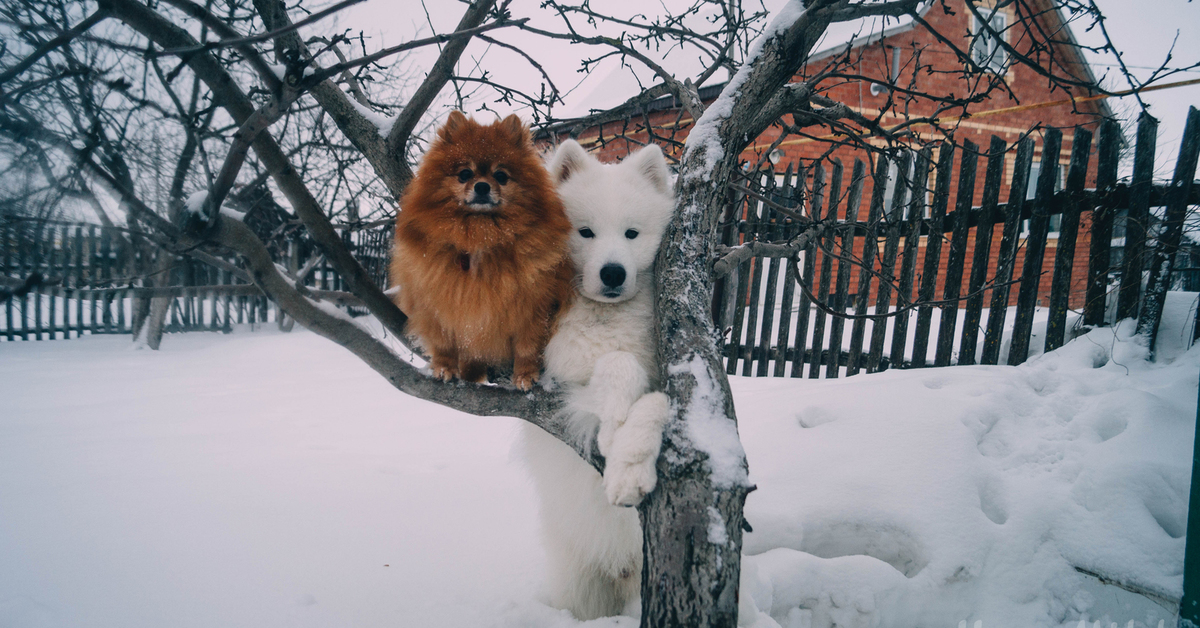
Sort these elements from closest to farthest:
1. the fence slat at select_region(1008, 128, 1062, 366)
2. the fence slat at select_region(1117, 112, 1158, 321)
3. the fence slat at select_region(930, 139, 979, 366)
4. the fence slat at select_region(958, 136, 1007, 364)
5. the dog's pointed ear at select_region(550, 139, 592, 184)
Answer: the dog's pointed ear at select_region(550, 139, 592, 184)
the fence slat at select_region(1117, 112, 1158, 321)
the fence slat at select_region(1008, 128, 1062, 366)
the fence slat at select_region(958, 136, 1007, 364)
the fence slat at select_region(930, 139, 979, 366)

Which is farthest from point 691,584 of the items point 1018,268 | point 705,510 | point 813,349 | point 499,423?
point 1018,268

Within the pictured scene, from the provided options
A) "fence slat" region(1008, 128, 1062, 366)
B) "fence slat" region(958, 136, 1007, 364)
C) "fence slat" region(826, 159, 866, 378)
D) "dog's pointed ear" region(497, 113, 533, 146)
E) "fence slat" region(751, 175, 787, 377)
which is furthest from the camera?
"fence slat" region(751, 175, 787, 377)

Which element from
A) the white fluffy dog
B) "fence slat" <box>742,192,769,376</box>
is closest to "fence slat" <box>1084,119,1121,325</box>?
"fence slat" <box>742,192,769,376</box>

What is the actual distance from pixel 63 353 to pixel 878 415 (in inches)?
296

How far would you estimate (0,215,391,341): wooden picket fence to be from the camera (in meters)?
1.60

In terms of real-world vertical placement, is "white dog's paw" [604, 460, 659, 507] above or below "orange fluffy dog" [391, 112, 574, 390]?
below

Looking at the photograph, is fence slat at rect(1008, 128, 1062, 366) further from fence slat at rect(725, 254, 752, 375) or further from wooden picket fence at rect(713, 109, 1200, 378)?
fence slat at rect(725, 254, 752, 375)

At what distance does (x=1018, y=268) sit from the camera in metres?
8.30

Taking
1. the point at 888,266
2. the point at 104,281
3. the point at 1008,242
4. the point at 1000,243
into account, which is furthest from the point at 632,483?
the point at 1000,243

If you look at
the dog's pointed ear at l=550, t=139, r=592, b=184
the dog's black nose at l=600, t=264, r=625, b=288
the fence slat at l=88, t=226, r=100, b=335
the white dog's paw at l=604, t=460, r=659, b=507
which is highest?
the dog's pointed ear at l=550, t=139, r=592, b=184

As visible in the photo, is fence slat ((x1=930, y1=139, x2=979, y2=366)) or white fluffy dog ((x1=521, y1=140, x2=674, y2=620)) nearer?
white fluffy dog ((x1=521, y1=140, x2=674, y2=620))

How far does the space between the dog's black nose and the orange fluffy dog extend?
17 centimetres

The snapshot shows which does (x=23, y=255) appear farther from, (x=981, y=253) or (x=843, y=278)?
(x=981, y=253)

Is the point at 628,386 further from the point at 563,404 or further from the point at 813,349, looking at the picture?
the point at 813,349
